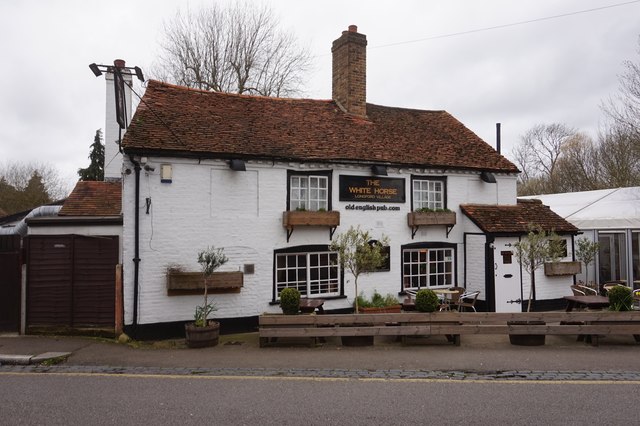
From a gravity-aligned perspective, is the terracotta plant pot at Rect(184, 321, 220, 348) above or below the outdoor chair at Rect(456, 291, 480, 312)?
below

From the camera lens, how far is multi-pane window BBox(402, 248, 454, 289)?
12.9 metres

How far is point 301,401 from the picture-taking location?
6055 mm

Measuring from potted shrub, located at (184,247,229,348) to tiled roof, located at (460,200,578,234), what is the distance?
25.2 ft

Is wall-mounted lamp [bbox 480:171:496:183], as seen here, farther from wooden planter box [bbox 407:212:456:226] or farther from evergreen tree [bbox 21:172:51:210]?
evergreen tree [bbox 21:172:51:210]

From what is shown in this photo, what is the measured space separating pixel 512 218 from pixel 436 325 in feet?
19.5

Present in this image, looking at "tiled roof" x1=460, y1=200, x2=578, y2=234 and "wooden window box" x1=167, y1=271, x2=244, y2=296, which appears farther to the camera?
"tiled roof" x1=460, y1=200, x2=578, y2=234

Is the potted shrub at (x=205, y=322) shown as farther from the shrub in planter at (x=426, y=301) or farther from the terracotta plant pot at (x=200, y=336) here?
the shrub in planter at (x=426, y=301)

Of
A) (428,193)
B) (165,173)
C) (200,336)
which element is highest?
(165,173)

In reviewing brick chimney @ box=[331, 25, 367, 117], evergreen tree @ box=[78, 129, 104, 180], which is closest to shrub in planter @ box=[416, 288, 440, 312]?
brick chimney @ box=[331, 25, 367, 117]

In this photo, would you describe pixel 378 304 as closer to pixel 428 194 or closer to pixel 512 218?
pixel 428 194

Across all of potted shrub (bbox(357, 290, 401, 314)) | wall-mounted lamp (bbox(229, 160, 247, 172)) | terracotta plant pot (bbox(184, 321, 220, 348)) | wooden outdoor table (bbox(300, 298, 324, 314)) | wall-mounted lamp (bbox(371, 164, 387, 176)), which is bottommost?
terracotta plant pot (bbox(184, 321, 220, 348))

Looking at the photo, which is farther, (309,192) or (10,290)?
(309,192)

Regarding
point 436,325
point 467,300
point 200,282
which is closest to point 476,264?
point 467,300

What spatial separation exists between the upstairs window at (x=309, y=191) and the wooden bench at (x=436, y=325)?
348 cm
